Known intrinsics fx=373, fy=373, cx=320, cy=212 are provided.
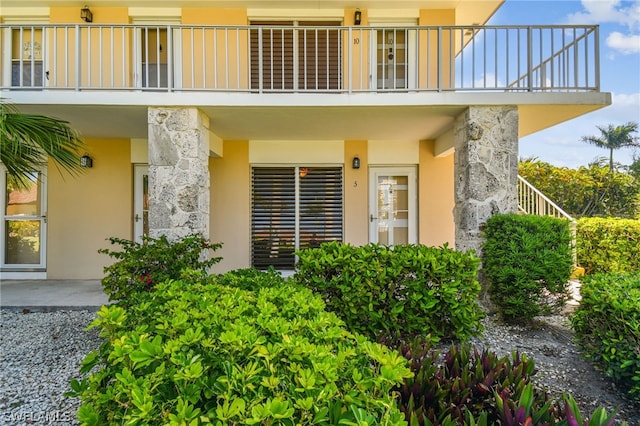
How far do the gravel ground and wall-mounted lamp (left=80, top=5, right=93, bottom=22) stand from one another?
205 inches

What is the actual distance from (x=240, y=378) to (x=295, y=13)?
7223mm

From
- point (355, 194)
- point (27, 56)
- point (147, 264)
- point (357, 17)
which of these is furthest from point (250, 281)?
point (27, 56)

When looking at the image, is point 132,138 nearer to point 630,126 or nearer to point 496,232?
point 496,232

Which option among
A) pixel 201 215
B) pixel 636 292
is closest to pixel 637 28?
pixel 636 292

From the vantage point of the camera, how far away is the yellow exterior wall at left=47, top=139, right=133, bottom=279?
23.8 ft

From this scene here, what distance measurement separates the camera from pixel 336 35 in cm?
709

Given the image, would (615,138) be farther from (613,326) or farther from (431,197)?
(613,326)

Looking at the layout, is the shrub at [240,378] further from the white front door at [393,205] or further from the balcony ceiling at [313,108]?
the white front door at [393,205]

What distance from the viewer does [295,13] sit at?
6992mm

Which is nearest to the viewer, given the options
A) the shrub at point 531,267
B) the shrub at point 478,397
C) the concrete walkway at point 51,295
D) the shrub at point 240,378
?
the shrub at point 240,378

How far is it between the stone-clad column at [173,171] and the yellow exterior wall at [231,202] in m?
2.19

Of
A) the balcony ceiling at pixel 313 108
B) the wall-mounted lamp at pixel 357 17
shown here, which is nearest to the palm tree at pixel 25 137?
the balcony ceiling at pixel 313 108

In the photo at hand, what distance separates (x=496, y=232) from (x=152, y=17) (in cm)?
703

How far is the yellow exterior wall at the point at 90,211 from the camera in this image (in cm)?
725
